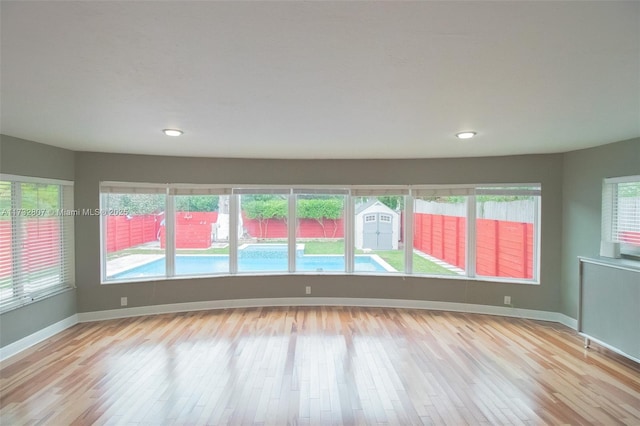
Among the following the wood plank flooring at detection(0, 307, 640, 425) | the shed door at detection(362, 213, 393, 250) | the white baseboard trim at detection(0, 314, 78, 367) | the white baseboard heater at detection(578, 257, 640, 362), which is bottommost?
the wood plank flooring at detection(0, 307, 640, 425)

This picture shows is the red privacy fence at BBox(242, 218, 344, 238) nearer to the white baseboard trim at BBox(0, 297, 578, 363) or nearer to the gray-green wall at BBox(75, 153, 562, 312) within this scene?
the gray-green wall at BBox(75, 153, 562, 312)

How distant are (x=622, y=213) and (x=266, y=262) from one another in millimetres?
4722

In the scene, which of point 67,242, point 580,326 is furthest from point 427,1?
point 67,242

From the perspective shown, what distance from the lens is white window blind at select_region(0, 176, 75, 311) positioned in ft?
10.8

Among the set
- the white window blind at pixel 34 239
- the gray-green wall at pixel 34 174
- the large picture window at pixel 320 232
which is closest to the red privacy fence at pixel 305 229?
the large picture window at pixel 320 232

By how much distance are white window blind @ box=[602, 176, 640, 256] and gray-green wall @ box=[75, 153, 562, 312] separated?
0.61 m

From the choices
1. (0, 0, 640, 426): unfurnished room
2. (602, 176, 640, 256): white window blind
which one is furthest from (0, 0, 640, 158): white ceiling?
(602, 176, 640, 256): white window blind

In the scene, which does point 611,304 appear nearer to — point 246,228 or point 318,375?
point 318,375

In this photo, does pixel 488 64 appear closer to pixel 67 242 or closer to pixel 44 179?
pixel 44 179

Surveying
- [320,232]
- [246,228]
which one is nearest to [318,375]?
[320,232]

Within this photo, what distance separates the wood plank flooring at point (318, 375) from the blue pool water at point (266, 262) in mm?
882

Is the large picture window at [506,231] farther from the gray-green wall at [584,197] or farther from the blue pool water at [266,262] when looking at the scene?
the blue pool water at [266,262]

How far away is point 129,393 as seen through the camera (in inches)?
103

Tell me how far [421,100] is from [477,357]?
277cm
